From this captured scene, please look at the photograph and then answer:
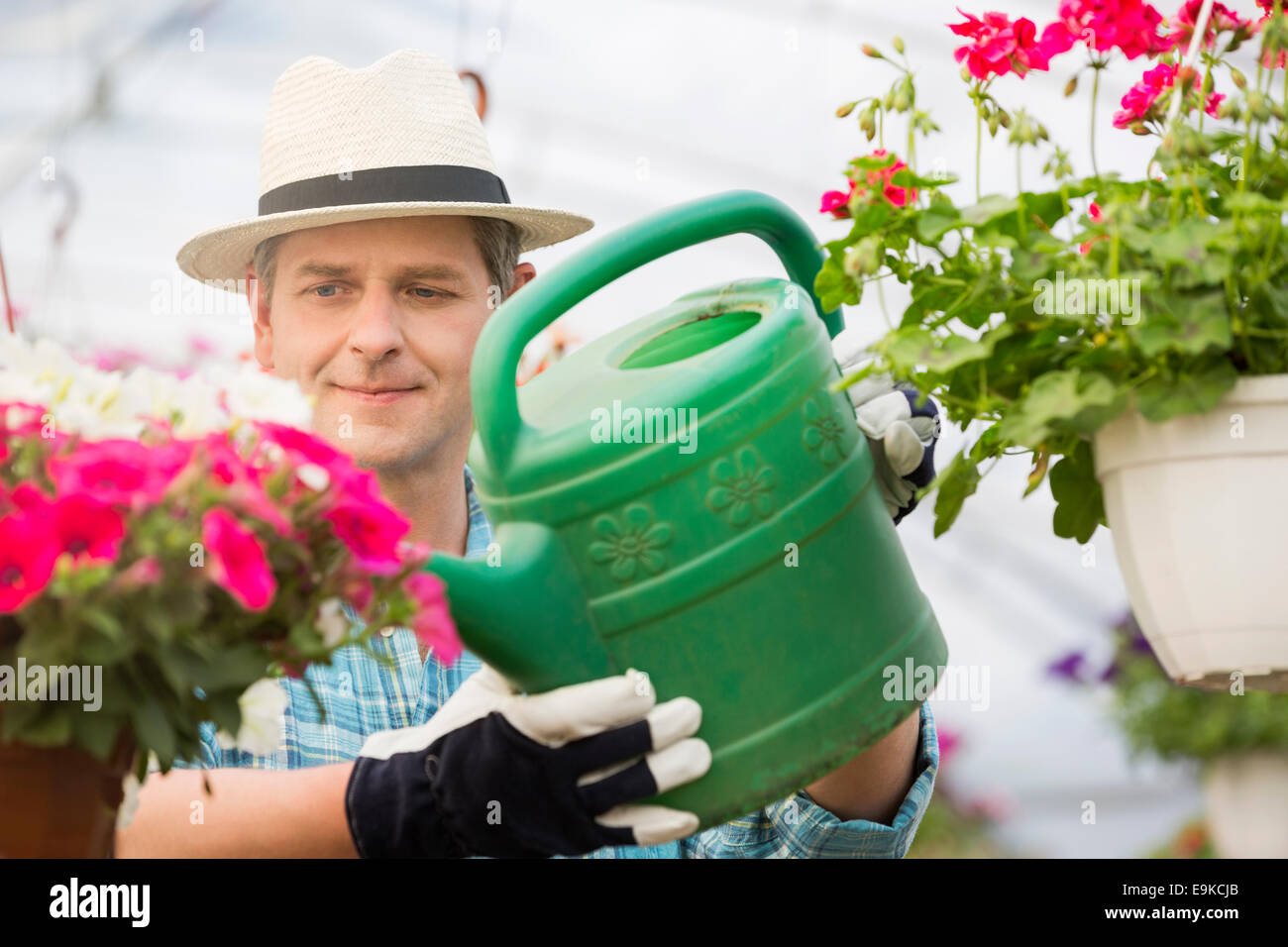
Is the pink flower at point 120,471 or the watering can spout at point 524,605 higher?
the pink flower at point 120,471

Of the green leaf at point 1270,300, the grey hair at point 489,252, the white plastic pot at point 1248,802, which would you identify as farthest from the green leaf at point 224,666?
the white plastic pot at point 1248,802

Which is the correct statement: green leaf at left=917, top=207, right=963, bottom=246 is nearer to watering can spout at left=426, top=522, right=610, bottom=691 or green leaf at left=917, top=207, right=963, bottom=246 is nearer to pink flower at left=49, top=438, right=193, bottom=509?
watering can spout at left=426, top=522, right=610, bottom=691

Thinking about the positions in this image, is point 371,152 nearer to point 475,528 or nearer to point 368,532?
point 475,528

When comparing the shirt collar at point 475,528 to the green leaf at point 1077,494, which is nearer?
the green leaf at point 1077,494

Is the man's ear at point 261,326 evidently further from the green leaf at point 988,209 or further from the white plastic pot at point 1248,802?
the white plastic pot at point 1248,802

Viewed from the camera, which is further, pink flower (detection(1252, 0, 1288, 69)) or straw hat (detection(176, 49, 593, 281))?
straw hat (detection(176, 49, 593, 281))

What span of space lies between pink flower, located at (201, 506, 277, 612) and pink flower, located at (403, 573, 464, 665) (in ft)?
0.34

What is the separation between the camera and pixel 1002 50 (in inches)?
43.4

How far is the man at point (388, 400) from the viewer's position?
53.9 inches

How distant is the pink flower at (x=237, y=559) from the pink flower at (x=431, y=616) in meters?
0.10

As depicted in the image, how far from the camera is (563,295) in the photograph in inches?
42.4

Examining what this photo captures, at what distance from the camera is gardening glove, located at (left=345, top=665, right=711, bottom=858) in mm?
1029

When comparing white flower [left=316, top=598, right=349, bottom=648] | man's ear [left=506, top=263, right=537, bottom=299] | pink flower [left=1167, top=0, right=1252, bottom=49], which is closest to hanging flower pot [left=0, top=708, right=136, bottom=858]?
white flower [left=316, top=598, right=349, bottom=648]

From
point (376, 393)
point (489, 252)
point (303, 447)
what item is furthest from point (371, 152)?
point (303, 447)
